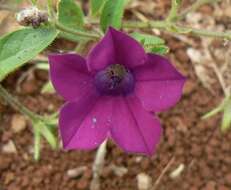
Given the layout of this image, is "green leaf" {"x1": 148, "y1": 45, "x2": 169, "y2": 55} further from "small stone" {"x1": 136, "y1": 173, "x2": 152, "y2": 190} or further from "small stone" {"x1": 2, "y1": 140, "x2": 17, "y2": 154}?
"small stone" {"x1": 2, "y1": 140, "x2": 17, "y2": 154}

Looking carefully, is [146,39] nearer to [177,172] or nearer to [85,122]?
[85,122]

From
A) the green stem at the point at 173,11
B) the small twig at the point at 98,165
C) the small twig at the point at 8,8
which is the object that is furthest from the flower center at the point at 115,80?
the small twig at the point at 98,165

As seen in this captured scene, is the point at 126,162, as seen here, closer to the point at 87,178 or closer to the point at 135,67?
the point at 87,178

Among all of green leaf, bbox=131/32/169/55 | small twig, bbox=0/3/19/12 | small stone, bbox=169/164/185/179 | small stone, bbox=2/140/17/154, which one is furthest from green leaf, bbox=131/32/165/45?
small stone, bbox=2/140/17/154

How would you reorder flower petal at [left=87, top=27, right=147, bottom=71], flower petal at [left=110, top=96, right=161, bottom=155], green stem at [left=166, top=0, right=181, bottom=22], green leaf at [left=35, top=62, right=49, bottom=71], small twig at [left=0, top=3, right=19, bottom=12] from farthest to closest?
green leaf at [left=35, top=62, right=49, bottom=71]
small twig at [left=0, top=3, right=19, bottom=12]
green stem at [left=166, top=0, right=181, bottom=22]
flower petal at [left=110, top=96, right=161, bottom=155]
flower petal at [left=87, top=27, right=147, bottom=71]

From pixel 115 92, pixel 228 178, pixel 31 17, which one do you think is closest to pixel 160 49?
pixel 115 92
